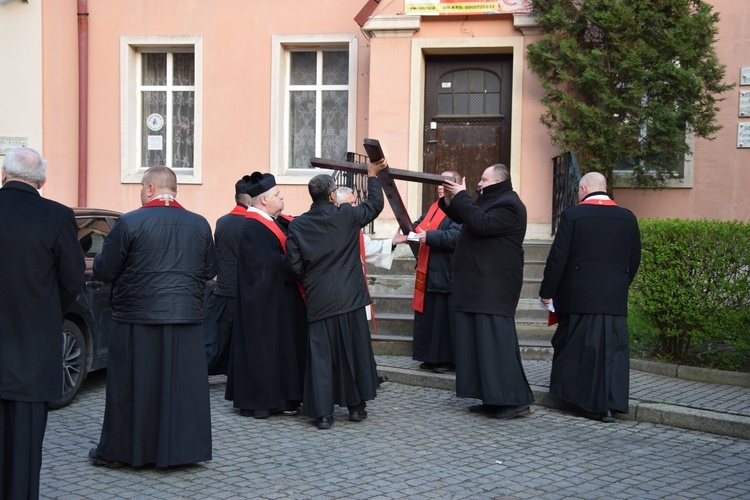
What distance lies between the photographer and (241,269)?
717 cm

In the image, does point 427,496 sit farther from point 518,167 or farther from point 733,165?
point 733,165

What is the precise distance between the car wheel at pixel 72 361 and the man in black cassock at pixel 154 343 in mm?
1870

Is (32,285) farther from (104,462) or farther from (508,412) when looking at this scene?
(508,412)

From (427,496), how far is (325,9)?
9.81 m

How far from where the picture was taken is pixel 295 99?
546 inches

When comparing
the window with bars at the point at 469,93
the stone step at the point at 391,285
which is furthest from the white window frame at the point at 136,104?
the stone step at the point at 391,285

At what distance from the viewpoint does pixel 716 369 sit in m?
8.32

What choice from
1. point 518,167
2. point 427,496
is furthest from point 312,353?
point 518,167

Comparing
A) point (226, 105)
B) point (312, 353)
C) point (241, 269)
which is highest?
point (226, 105)

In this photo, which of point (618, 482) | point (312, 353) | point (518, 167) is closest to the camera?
point (618, 482)

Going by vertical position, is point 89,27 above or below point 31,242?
above

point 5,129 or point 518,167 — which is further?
point 5,129

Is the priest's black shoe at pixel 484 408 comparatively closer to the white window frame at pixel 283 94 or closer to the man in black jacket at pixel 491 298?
the man in black jacket at pixel 491 298

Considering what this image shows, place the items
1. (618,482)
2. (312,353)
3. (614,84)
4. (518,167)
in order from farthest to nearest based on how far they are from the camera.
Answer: (518,167) → (614,84) → (312,353) → (618,482)
